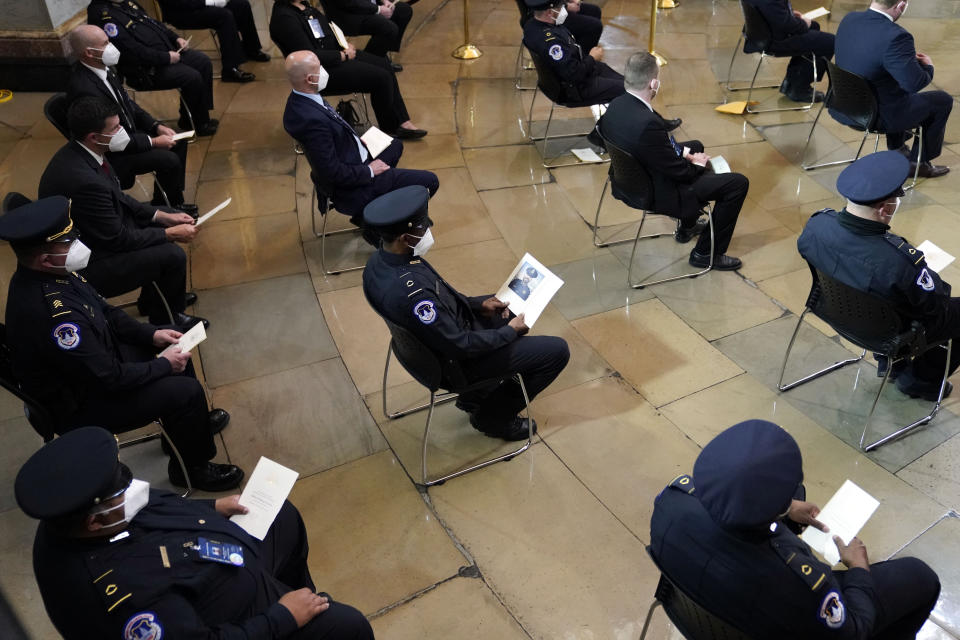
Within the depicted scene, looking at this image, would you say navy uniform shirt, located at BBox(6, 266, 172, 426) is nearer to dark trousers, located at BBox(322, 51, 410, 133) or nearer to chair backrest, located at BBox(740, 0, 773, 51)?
dark trousers, located at BBox(322, 51, 410, 133)

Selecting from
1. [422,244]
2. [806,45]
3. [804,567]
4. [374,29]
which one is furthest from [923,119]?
[804,567]

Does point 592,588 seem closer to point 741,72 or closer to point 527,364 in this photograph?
point 527,364

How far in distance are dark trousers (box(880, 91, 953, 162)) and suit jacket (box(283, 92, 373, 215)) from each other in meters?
3.73

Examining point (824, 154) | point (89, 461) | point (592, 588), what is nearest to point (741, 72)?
point (824, 154)

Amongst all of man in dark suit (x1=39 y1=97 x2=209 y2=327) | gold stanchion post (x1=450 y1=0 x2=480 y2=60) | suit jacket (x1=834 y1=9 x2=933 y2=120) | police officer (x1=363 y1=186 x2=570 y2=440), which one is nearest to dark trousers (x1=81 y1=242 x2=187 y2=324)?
man in dark suit (x1=39 y1=97 x2=209 y2=327)

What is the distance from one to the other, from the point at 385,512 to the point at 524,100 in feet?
15.7

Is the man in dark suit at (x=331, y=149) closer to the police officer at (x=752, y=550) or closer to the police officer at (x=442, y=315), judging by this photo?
the police officer at (x=442, y=315)

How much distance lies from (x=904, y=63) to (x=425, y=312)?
413cm

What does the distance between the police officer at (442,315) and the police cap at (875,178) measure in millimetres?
1494

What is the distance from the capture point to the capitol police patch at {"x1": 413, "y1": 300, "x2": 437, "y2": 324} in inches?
128

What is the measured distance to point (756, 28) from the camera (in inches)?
262

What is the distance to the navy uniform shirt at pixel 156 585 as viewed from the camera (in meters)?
2.19

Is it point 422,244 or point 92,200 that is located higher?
point 422,244

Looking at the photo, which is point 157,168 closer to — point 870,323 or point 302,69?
point 302,69
